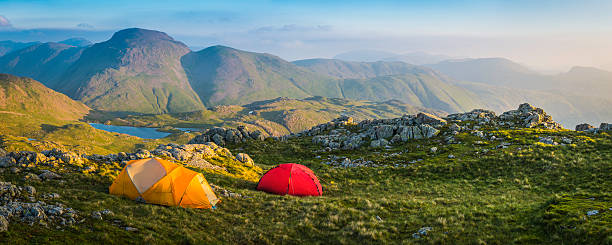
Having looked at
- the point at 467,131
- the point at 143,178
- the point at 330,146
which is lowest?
the point at 330,146

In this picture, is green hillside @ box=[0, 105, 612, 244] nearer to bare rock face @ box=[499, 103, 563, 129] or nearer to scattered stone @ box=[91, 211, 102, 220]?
scattered stone @ box=[91, 211, 102, 220]

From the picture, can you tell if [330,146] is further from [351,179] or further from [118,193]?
[118,193]

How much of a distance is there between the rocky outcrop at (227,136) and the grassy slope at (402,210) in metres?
43.6

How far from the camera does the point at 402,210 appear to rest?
21219 mm

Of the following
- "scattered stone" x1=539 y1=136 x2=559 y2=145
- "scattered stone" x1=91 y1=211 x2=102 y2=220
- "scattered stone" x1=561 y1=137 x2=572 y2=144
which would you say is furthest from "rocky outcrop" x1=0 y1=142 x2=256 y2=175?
"scattered stone" x1=561 y1=137 x2=572 y2=144

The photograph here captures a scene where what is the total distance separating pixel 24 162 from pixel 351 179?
104ft

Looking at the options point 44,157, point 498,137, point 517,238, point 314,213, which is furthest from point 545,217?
point 498,137

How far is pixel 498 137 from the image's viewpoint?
165 ft

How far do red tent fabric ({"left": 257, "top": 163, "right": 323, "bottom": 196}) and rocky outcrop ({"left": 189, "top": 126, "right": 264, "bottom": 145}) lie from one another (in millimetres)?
47521

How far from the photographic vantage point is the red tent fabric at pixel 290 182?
27828mm

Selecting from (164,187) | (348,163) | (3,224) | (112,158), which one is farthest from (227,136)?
(3,224)

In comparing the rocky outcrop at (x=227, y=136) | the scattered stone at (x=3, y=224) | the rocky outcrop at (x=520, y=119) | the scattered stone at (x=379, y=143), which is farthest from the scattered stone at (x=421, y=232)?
the rocky outcrop at (x=227, y=136)

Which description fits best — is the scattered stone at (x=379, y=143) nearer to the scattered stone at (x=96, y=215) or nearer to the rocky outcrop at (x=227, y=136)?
the rocky outcrop at (x=227, y=136)

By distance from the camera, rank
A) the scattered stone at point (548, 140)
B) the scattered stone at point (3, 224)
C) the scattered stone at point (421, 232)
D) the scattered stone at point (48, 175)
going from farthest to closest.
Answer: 1. the scattered stone at point (548, 140)
2. the scattered stone at point (48, 175)
3. the scattered stone at point (421, 232)
4. the scattered stone at point (3, 224)
